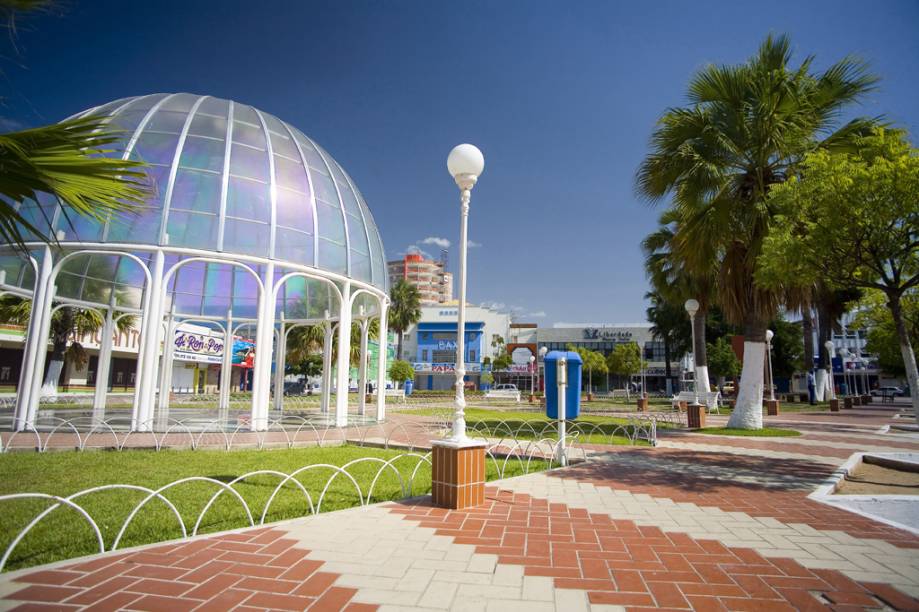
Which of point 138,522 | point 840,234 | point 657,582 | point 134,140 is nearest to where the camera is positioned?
point 657,582

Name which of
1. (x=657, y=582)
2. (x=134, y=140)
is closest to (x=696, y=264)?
(x=657, y=582)

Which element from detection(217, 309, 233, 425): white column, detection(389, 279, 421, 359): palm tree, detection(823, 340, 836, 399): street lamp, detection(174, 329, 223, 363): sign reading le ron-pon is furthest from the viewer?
detection(389, 279, 421, 359): palm tree

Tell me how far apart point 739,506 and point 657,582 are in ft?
11.0

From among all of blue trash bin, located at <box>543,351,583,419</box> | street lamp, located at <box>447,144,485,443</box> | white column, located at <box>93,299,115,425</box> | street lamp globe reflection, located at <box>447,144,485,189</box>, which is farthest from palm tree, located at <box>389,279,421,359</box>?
street lamp globe reflection, located at <box>447,144,485,189</box>

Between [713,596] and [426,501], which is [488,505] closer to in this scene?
[426,501]

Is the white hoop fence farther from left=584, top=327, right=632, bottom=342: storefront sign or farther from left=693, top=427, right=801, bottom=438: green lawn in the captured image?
left=584, top=327, right=632, bottom=342: storefront sign

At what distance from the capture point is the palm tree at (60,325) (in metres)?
24.2

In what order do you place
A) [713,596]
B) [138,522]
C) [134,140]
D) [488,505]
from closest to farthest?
[713,596], [138,522], [488,505], [134,140]

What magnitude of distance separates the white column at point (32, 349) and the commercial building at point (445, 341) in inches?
2458

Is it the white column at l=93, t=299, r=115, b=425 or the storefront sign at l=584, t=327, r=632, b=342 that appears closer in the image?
the white column at l=93, t=299, r=115, b=425

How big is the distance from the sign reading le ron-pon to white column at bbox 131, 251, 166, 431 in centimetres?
2905

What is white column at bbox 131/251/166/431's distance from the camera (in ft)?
38.1

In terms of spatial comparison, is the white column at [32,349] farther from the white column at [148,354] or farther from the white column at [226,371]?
the white column at [226,371]

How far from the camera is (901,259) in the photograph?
29.7 feet
